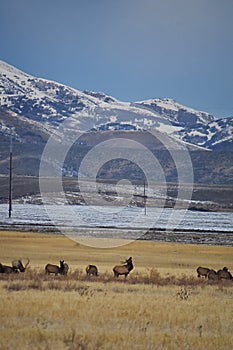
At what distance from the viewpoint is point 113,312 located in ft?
49.1

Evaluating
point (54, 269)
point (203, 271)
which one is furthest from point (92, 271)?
point (203, 271)

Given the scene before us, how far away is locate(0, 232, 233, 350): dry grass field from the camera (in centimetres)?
1169

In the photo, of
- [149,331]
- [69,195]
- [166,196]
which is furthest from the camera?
[166,196]

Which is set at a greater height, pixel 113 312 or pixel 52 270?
pixel 52 270

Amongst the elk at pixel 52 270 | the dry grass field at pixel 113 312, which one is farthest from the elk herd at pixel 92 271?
the dry grass field at pixel 113 312

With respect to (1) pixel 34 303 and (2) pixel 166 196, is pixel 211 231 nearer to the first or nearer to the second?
(1) pixel 34 303

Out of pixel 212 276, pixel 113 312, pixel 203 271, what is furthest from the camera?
pixel 203 271

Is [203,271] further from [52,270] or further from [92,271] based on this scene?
[52,270]

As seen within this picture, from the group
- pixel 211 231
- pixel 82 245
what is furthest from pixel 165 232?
pixel 82 245

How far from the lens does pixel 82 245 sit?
145 ft

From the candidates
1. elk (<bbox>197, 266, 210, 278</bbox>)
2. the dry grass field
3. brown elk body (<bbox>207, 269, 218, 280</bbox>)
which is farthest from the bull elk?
brown elk body (<bbox>207, 269, 218, 280</bbox>)

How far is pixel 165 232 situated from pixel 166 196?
75.7 metres

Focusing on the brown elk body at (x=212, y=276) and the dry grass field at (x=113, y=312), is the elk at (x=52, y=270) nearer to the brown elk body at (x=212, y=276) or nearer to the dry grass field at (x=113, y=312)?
the dry grass field at (x=113, y=312)

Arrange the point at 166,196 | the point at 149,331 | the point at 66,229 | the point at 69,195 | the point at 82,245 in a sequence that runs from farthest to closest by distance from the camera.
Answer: the point at 166,196 → the point at 69,195 → the point at 66,229 → the point at 82,245 → the point at 149,331
